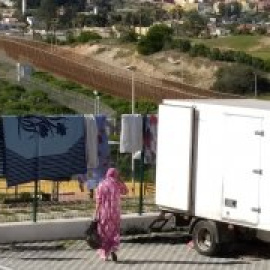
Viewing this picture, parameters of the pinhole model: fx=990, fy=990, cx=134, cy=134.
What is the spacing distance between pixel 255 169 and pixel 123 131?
2.51 metres

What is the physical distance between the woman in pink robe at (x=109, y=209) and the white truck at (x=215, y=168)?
3.26ft

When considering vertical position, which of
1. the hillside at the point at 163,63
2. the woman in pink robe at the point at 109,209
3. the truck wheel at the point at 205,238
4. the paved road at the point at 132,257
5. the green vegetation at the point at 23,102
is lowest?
the hillside at the point at 163,63

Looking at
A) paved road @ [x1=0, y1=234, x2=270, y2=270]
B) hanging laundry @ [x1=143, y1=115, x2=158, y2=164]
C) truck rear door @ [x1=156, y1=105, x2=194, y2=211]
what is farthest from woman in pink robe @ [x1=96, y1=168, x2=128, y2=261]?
hanging laundry @ [x1=143, y1=115, x2=158, y2=164]

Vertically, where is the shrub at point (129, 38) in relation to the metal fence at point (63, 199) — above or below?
below

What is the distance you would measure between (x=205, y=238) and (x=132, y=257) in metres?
0.93

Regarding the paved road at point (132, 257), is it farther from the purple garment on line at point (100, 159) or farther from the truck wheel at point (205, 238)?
the purple garment on line at point (100, 159)

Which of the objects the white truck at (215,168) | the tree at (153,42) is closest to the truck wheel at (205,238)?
the white truck at (215,168)

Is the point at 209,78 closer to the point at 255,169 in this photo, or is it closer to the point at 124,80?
the point at 124,80

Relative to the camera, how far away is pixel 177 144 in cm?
1238

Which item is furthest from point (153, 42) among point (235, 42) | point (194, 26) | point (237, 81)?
point (194, 26)

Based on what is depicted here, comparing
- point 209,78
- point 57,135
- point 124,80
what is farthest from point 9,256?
point 209,78

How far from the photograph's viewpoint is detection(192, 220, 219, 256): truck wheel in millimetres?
11953

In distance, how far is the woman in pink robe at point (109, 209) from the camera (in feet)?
38.0

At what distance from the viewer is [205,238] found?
1218cm
